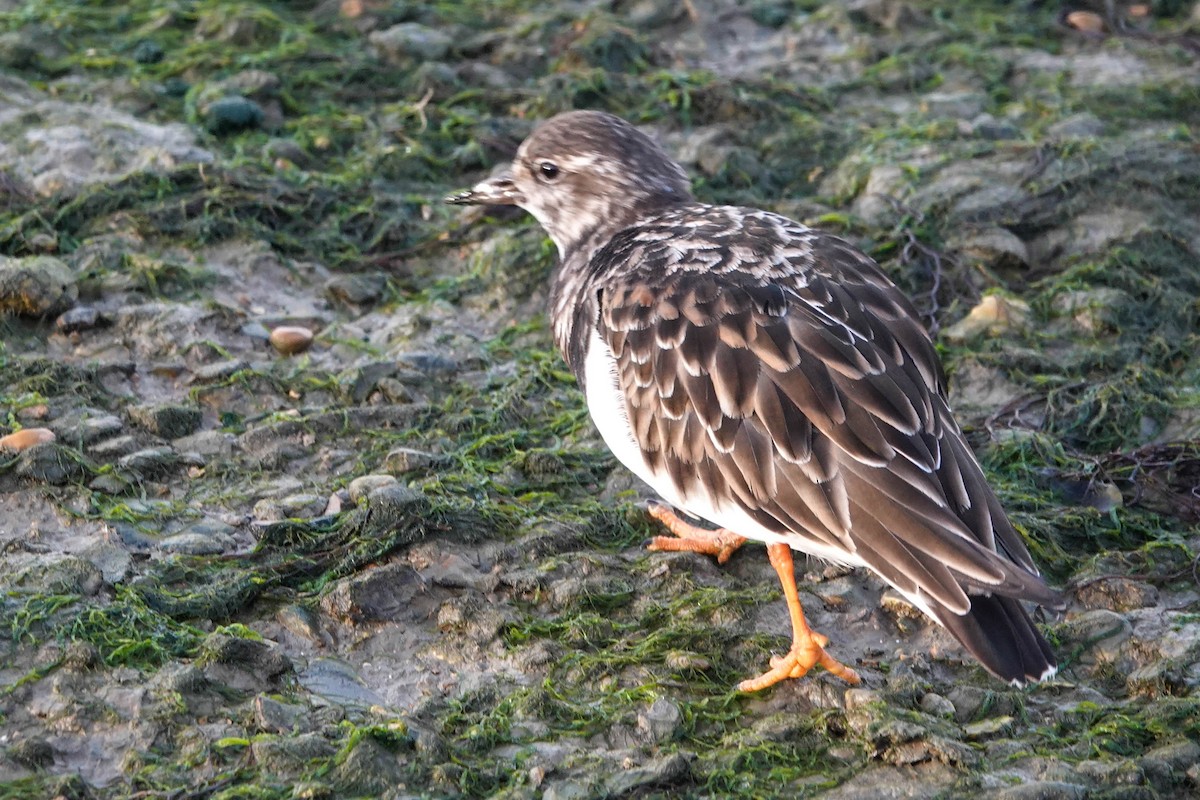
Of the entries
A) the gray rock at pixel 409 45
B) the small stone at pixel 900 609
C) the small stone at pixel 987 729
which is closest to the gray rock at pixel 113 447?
the small stone at pixel 900 609

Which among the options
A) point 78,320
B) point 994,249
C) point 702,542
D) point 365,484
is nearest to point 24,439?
point 78,320

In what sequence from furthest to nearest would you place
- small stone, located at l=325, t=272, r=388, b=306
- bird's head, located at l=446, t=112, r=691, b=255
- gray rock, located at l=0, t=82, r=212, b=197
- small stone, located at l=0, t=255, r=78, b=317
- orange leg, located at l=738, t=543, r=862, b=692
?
gray rock, located at l=0, t=82, r=212, b=197 < small stone, located at l=325, t=272, r=388, b=306 < small stone, located at l=0, t=255, r=78, b=317 < bird's head, located at l=446, t=112, r=691, b=255 < orange leg, located at l=738, t=543, r=862, b=692

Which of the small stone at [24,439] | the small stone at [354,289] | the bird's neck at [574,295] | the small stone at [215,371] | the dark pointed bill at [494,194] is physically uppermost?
the dark pointed bill at [494,194]

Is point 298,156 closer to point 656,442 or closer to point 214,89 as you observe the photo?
point 214,89

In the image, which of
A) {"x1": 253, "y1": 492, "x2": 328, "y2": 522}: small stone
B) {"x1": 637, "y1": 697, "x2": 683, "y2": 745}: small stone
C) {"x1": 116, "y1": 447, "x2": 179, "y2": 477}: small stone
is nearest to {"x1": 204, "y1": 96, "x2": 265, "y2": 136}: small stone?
{"x1": 116, "y1": 447, "x2": 179, "y2": 477}: small stone

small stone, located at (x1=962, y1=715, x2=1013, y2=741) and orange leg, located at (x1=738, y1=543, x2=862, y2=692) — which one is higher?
orange leg, located at (x1=738, y1=543, x2=862, y2=692)

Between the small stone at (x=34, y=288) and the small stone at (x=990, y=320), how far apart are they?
3503mm

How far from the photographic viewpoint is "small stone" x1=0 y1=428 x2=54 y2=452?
499 cm

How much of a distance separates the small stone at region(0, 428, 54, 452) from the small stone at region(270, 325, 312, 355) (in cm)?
112

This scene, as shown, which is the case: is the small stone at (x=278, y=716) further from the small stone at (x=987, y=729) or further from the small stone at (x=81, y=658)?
the small stone at (x=987, y=729)

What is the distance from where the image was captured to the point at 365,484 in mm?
4984

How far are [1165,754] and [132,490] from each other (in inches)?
128

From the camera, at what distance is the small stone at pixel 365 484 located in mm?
4926

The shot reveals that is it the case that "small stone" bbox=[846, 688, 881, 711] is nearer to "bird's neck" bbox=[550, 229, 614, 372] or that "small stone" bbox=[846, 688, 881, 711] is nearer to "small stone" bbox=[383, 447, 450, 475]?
"bird's neck" bbox=[550, 229, 614, 372]
